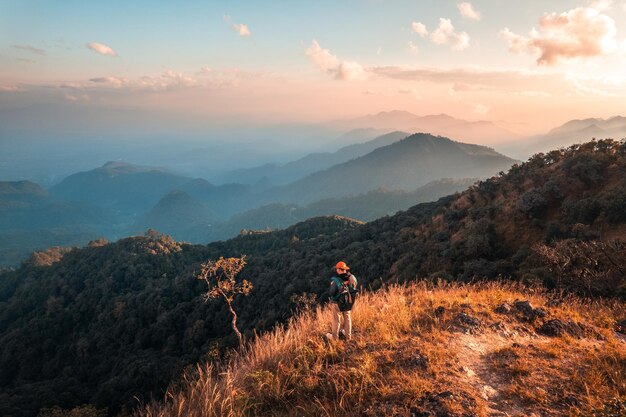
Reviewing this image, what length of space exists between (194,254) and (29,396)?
55.4m

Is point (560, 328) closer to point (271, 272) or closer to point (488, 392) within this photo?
point (488, 392)

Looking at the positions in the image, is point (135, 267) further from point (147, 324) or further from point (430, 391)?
point (430, 391)

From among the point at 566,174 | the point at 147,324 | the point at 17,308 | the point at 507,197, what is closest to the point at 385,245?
the point at 507,197

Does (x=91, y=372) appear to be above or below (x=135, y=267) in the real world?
below

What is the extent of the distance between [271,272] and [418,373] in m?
52.3

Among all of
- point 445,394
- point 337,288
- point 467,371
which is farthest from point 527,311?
point 337,288

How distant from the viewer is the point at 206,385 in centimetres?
502

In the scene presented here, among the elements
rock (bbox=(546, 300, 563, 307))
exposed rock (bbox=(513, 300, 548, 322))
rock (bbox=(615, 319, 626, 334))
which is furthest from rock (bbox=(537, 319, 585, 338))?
rock (bbox=(546, 300, 563, 307))

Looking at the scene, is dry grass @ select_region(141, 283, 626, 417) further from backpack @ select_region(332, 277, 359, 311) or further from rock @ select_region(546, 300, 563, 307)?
rock @ select_region(546, 300, 563, 307)

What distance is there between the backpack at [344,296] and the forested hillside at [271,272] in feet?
31.4

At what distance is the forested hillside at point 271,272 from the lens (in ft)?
66.7

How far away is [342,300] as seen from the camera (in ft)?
22.9

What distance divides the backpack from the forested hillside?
31.4ft

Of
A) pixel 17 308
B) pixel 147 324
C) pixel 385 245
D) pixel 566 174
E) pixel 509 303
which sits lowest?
pixel 17 308
